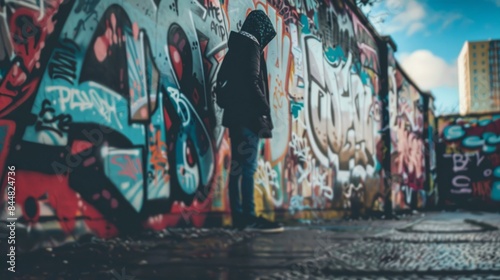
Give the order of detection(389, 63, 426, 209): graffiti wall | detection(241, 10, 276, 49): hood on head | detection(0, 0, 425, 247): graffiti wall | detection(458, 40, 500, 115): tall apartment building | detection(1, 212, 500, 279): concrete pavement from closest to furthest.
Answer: detection(1, 212, 500, 279): concrete pavement
detection(0, 0, 425, 247): graffiti wall
detection(241, 10, 276, 49): hood on head
detection(389, 63, 426, 209): graffiti wall
detection(458, 40, 500, 115): tall apartment building

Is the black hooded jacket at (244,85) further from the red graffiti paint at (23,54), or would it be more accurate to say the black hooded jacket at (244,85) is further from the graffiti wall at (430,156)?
the graffiti wall at (430,156)

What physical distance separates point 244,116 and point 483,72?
428 feet

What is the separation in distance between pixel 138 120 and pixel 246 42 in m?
1.36

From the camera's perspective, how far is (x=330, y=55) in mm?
8789

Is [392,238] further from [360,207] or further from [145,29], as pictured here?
[360,207]

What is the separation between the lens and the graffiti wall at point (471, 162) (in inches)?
663

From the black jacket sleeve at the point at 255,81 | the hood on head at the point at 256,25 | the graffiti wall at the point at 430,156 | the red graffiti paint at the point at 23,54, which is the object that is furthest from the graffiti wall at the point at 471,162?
the red graffiti paint at the point at 23,54

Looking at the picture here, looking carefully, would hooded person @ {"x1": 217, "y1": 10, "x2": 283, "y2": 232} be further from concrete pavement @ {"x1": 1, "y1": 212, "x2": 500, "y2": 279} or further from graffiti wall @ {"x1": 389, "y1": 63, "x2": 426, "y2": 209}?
graffiti wall @ {"x1": 389, "y1": 63, "x2": 426, "y2": 209}

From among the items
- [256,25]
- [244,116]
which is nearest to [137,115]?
[244,116]

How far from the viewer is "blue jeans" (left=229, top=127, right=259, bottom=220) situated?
4.88 m

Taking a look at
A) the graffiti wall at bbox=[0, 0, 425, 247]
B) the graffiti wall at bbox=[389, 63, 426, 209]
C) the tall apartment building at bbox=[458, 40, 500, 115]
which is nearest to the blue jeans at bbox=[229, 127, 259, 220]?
the graffiti wall at bbox=[0, 0, 425, 247]

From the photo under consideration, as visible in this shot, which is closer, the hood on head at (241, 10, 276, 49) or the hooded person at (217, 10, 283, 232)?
the hooded person at (217, 10, 283, 232)

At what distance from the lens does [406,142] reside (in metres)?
13.9

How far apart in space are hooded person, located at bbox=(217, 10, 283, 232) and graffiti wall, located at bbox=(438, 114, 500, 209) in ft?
45.3
